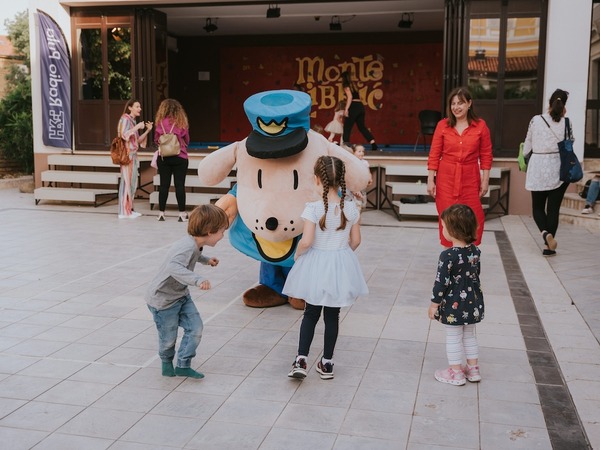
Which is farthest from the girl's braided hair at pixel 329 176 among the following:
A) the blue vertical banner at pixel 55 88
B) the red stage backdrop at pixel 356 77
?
the red stage backdrop at pixel 356 77

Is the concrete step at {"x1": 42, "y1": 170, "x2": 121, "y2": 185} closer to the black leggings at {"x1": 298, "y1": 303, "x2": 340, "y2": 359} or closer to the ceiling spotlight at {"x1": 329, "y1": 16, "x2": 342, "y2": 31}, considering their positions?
the ceiling spotlight at {"x1": 329, "y1": 16, "x2": 342, "y2": 31}

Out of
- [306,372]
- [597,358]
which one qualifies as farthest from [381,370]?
[597,358]

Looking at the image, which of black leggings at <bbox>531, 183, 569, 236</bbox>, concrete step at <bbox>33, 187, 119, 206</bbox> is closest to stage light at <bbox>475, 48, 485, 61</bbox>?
black leggings at <bbox>531, 183, 569, 236</bbox>

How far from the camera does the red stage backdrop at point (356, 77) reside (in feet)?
64.1

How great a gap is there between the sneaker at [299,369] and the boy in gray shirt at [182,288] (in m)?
0.56

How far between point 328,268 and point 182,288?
87cm

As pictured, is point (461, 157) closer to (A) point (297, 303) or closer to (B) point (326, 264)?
(A) point (297, 303)

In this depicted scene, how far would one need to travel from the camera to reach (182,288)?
13.5ft

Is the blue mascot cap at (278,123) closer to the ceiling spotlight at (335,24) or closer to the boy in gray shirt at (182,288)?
the boy in gray shirt at (182,288)

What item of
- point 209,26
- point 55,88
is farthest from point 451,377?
point 209,26

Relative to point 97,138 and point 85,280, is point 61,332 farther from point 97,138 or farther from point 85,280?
point 97,138

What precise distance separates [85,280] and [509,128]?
8.17 meters

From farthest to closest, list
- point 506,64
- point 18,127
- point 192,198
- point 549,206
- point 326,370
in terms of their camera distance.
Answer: point 18,127
point 192,198
point 506,64
point 549,206
point 326,370

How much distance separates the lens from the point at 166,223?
10844 mm
